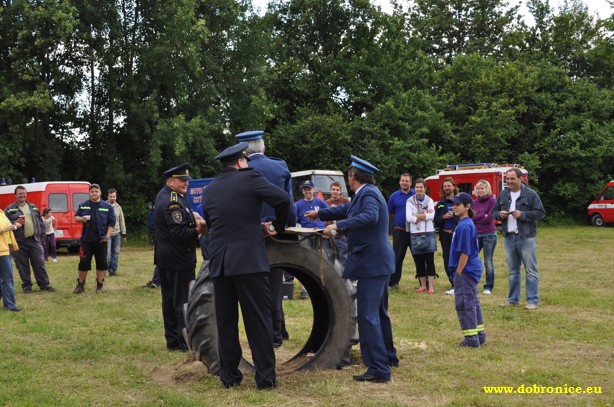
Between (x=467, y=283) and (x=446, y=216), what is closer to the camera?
(x=467, y=283)

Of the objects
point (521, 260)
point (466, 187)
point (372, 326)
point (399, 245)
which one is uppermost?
point (466, 187)

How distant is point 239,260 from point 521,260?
5.64 metres

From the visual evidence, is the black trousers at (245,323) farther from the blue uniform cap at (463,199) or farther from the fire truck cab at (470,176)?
the fire truck cab at (470,176)

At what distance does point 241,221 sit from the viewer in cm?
569

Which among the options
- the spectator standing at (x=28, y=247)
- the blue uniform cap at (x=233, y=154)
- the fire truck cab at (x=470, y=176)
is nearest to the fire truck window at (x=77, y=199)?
the spectator standing at (x=28, y=247)

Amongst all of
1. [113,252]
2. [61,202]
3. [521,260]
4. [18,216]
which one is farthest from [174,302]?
[61,202]

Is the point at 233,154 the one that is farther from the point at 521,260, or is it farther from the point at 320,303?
the point at 521,260

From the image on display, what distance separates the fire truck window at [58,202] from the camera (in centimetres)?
2203

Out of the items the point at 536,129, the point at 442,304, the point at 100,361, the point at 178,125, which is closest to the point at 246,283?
the point at 100,361

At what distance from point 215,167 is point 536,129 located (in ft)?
55.3

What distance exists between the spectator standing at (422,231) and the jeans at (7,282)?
6252 millimetres

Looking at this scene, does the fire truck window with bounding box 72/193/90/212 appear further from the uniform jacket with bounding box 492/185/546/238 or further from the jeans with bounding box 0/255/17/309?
the uniform jacket with bounding box 492/185/546/238

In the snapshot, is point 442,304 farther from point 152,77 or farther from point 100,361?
point 152,77

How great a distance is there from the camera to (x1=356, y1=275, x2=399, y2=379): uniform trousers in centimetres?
602
